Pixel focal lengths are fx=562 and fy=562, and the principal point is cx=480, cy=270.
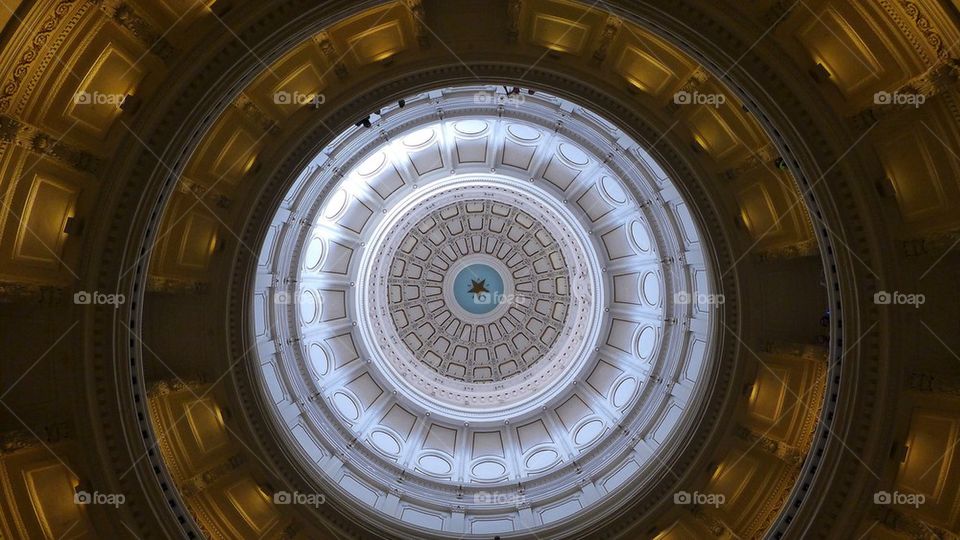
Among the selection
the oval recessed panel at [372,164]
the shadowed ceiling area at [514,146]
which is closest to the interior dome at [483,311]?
the oval recessed panel at [372,164]

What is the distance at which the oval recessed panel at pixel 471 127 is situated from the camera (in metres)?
21.2

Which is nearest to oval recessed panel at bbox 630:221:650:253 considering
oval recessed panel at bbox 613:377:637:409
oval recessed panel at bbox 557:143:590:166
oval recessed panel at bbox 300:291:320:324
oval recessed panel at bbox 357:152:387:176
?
oval recessed panel at bbox 557:143:590:166

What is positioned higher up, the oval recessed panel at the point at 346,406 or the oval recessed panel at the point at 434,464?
the oval recessed panel at the point at 346,406

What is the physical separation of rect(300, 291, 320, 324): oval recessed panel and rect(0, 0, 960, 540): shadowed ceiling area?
5.5 inches

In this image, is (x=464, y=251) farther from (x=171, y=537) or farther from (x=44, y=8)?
(x=44, y=8)

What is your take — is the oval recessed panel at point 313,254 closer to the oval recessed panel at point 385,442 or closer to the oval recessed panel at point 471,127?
the oval recessed panel at point 471,127

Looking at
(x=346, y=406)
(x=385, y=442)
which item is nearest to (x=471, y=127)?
(x=346, y=406)

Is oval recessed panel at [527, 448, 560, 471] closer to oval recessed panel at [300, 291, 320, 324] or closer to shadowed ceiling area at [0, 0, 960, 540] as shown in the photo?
shadowed ceiling area at [0, 0, 960, 540]

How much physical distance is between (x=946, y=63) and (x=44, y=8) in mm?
15687

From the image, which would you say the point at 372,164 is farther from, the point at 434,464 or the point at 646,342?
the point at 646,342

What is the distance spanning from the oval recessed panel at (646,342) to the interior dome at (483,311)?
0.08 m

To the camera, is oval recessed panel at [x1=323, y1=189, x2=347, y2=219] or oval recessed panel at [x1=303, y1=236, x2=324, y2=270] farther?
oval recessed panel at [x1=323, y1=189, x2=347, y2=219]

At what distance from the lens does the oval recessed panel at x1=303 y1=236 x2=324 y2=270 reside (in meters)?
21.5

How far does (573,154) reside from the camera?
21781mm
